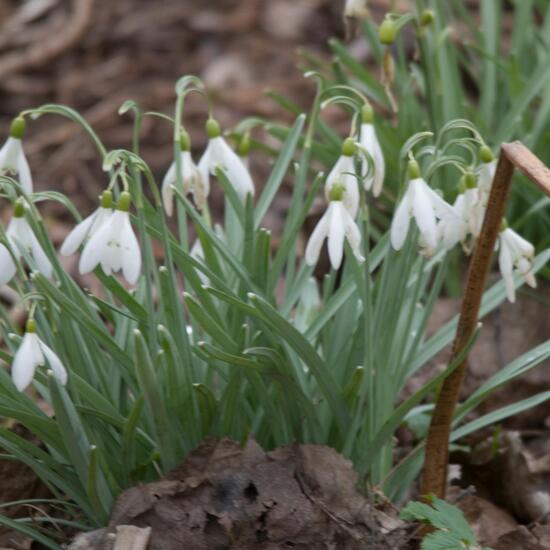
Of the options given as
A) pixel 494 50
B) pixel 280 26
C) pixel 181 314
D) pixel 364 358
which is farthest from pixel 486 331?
pixel 280 26

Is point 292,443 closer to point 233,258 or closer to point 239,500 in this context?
point 239,500

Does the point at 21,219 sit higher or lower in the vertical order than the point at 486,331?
higher

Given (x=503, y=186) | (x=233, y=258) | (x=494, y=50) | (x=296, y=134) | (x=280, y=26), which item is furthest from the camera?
(x=280, y=26)

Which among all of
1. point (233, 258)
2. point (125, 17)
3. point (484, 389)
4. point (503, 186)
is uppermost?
point (503, 186)

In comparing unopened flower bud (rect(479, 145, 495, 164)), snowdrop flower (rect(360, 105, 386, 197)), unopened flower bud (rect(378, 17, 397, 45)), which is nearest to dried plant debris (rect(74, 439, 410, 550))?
snowdrop flower (rect(360, 105, 386, 197))

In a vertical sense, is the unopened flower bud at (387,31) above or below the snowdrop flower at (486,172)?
above

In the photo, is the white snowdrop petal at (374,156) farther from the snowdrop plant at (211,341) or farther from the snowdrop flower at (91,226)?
the snowdrop flower at (91,226)

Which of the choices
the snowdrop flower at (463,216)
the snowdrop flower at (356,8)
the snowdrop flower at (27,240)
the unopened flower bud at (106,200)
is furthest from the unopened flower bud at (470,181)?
the snowdrop flower at (356,8)
